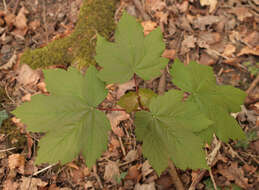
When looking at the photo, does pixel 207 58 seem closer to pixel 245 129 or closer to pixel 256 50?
pixel 256 50

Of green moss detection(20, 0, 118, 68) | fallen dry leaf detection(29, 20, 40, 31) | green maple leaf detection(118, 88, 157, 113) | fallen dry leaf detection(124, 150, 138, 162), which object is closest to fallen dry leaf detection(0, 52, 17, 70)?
green moss detection(20, 0, 118, 68)

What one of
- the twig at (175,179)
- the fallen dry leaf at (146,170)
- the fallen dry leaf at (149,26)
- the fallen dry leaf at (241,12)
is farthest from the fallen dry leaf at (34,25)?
the fallen dry leaf at (241,12)

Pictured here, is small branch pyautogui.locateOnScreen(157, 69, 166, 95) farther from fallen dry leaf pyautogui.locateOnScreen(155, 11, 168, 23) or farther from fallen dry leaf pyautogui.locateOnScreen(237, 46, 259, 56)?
fallen dry leaf pyautogui.locateOnScreen(237, 46, 259, 56)

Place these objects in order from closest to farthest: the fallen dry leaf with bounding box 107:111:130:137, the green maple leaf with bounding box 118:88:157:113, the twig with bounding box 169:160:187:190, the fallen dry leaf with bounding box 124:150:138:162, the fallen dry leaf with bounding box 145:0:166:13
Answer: the green maple leaf with bounding box 118:88:157:113, the twig with bounding box 169:160:187:190, the fallen dry leaf with bounding box 124:150:138:162, the fallen dry leaf with bounding box 107:111:130:137, the fallen dry leaf with bounding box 145:0:166:13

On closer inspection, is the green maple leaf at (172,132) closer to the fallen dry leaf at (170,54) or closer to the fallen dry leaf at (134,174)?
the fallen dry leaf at (134,174)

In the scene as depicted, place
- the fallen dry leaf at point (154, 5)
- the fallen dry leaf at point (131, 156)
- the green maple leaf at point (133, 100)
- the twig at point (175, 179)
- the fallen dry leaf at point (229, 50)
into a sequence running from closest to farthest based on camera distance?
1. the green maple leaf at point (133, 100)
2. the twig at point (175, 179)
3. the fallen dry leaf at point (131, 156)
4. the fallen dry leaf at point (229, 50)
5. the fallen dry leaf at point (154, 5)

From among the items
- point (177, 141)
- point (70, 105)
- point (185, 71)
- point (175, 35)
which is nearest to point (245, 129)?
point (185, 71)

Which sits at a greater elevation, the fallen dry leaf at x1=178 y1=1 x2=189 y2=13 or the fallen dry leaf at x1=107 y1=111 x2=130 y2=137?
the fallen dry leaf at x1=178 y1=1 x2=189 y2=13
